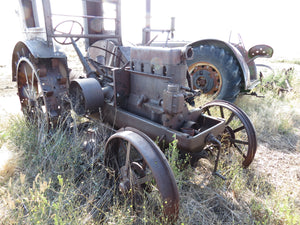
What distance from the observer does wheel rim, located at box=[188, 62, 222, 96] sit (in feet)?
13.8

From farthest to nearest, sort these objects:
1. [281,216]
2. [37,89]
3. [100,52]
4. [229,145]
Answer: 1. [100,52]
2. [37,89]
3. [229,145]
4. [281,216]

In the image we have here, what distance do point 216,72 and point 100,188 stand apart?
3101 millimetres

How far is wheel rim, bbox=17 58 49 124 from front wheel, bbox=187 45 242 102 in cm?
263

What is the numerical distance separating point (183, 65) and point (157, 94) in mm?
429

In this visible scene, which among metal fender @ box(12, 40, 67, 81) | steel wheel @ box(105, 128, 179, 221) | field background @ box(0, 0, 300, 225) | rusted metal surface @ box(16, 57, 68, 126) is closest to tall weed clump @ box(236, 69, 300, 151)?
field background @ box(0, 0, 300, 225)

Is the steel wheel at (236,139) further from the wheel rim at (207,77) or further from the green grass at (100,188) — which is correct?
the wheel rim at (207,77)

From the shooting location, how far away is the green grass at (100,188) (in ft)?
5.86

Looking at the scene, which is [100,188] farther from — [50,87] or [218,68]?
[218,68]

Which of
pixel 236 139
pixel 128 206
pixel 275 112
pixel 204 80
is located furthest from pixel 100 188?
pixel 275 112

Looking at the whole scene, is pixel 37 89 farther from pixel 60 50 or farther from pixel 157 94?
pixel 157 94

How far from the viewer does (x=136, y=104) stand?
2.68 meters

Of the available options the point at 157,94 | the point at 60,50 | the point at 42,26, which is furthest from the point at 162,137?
the point at 42,26

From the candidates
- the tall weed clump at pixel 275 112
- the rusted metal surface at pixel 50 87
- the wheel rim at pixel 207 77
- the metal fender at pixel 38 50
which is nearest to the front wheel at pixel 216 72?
the wheel rim at pixel 207 77

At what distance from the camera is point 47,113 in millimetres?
2922
